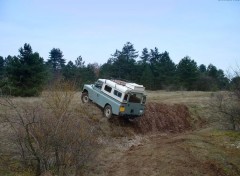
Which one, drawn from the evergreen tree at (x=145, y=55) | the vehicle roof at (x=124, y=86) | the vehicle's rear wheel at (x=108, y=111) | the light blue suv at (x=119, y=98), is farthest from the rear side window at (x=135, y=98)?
the evergreen tree at (x=145, y=55)

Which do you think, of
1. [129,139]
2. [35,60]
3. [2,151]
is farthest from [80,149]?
[35,60]

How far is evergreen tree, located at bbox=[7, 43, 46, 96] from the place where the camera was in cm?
3228

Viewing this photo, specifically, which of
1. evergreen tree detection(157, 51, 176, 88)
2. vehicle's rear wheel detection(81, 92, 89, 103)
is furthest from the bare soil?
evergreen tree detection(157, 51, 176, 88)

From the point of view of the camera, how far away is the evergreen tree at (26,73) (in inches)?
1271

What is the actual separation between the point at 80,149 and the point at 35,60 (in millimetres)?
A: 21818

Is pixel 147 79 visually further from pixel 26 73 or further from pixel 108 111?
pixel 108 111

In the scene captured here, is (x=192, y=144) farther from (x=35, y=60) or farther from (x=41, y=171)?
(x=35, y=60)

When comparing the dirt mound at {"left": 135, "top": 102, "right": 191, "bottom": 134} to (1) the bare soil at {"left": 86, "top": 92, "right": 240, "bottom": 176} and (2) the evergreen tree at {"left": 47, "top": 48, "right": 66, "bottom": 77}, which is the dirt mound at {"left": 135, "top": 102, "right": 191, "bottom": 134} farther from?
(2) the evergreen tree at {"left": 47, "top": 48, "right": 66, "bottom": 77}

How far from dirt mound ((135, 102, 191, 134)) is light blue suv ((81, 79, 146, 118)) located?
2.24 meters

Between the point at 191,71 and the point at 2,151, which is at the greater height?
the point at 191,71

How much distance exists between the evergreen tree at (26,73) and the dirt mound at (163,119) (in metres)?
12.5

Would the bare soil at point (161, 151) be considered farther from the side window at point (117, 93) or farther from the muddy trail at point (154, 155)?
the side window at point (117, 93)

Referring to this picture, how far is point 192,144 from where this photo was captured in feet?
58.5

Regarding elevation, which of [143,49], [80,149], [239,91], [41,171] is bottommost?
[41,171]
